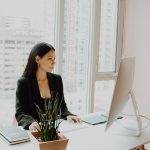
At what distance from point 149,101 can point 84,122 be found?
165 cm

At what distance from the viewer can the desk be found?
1560 mm

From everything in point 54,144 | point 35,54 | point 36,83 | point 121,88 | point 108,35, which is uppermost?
point 108,35

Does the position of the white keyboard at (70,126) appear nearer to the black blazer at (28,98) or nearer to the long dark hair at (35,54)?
the black blazer at (28,98)

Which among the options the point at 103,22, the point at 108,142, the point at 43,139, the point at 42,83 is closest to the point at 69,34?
the point at 103,22

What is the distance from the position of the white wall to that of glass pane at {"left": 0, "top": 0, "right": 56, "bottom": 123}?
131 cm

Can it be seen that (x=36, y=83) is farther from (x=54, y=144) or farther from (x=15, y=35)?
(x=54, y=144)

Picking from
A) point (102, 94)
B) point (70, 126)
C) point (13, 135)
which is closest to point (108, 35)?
point (102, 94)

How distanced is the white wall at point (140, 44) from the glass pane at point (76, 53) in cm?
64

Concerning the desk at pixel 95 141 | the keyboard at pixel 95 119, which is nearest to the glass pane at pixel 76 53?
the keyboard at pixel 95 119

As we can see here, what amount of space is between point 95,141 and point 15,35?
64.7 inches

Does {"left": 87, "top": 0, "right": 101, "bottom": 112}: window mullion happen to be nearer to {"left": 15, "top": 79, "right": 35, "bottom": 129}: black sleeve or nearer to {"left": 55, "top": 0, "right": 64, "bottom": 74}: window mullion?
{"left": 55, "top": 0, "right": 64, "bottom": 74}: window mullion

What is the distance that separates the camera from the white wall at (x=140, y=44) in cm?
353

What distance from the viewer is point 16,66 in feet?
9.58

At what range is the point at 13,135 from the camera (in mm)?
1661
